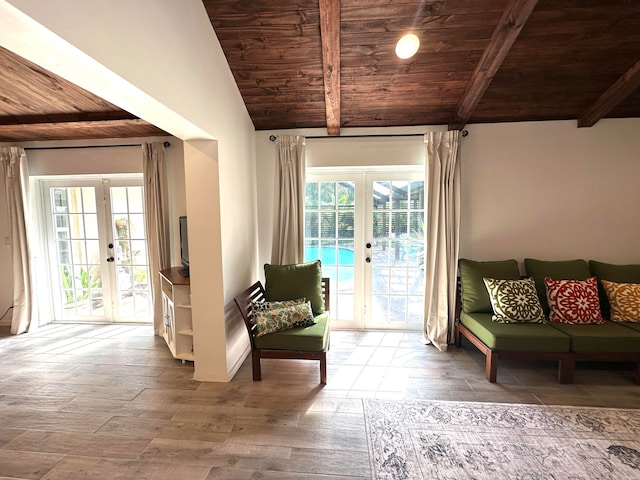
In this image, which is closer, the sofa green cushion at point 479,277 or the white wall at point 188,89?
the white wall at point 188,89

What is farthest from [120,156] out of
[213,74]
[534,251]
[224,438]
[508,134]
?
[534,251]

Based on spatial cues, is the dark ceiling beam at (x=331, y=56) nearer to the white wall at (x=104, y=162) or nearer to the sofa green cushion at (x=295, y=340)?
the white wall at (x=104, y=162)

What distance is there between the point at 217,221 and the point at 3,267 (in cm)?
345

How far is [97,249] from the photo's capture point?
152 inches

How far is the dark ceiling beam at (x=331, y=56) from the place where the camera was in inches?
79.3

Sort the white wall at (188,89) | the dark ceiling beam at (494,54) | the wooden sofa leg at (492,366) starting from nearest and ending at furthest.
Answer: the white wall at (188,89)
the dark ceiling beam at (494,54)
the wooden sofa leg at (492,366)

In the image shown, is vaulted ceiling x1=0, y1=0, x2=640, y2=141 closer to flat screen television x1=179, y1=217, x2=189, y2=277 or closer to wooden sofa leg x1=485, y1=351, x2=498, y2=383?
flat screen television x1=179, y1=217, x2=189, y2=277

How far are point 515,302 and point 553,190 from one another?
1392 millimetres

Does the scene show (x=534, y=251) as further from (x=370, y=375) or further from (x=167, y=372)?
(x=167, y=372)

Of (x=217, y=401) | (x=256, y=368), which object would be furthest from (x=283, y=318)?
(x=217, y=401)

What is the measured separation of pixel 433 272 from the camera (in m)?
3.22

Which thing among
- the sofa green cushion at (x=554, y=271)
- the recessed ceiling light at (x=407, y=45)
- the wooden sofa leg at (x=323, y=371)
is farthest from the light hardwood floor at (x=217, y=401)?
the recessed ceiling light at (x=407, y=45)

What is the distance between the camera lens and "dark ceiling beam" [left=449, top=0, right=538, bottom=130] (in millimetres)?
1986

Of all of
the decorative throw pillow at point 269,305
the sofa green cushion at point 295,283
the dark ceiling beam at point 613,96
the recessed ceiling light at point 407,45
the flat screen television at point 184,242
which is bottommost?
the decorative throw pillow at point 269,305
